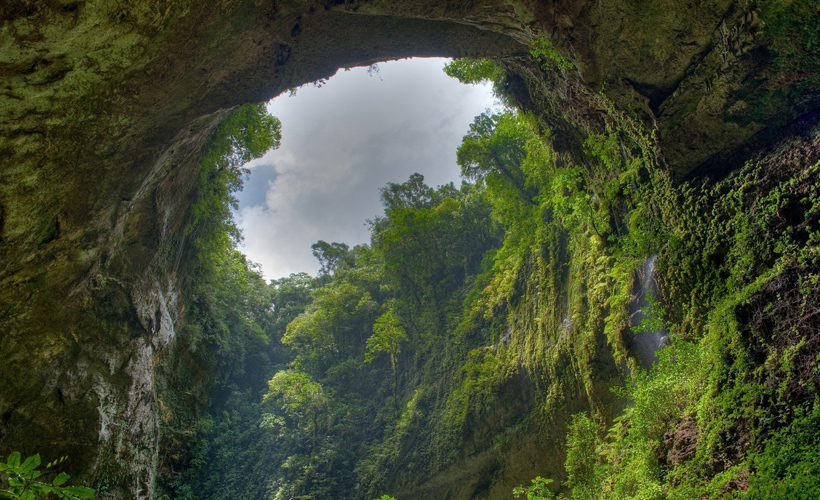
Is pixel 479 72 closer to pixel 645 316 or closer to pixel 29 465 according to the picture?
pixel 645 316

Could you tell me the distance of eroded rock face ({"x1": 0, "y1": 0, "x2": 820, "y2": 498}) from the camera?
6.17 meters

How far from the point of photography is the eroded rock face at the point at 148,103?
617 centimetres

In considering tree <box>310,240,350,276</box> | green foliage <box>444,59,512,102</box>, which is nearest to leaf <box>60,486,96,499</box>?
green foliage <box>444,59,512,102</box>

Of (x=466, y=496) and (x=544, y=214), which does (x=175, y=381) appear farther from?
(x=544, y=214)

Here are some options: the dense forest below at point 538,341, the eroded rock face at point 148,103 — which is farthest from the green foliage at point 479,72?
the eroded rock face at point 148,103

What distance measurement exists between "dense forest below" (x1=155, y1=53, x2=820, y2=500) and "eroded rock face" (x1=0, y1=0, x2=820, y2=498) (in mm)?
915

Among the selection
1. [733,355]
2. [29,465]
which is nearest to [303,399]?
[733,355]

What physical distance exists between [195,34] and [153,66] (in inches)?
38.5

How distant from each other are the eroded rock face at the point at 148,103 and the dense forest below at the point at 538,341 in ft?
3.00

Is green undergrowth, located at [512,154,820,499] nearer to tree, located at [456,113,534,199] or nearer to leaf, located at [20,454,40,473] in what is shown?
leaf, located at [20,454,40,473]

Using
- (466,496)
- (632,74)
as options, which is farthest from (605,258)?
(466,496)

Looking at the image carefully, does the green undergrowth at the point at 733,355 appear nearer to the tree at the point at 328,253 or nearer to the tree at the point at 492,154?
the tree at the point at 492,154

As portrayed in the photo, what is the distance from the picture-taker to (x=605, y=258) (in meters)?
10.0

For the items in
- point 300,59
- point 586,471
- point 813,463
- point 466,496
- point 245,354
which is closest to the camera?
point 813,463
